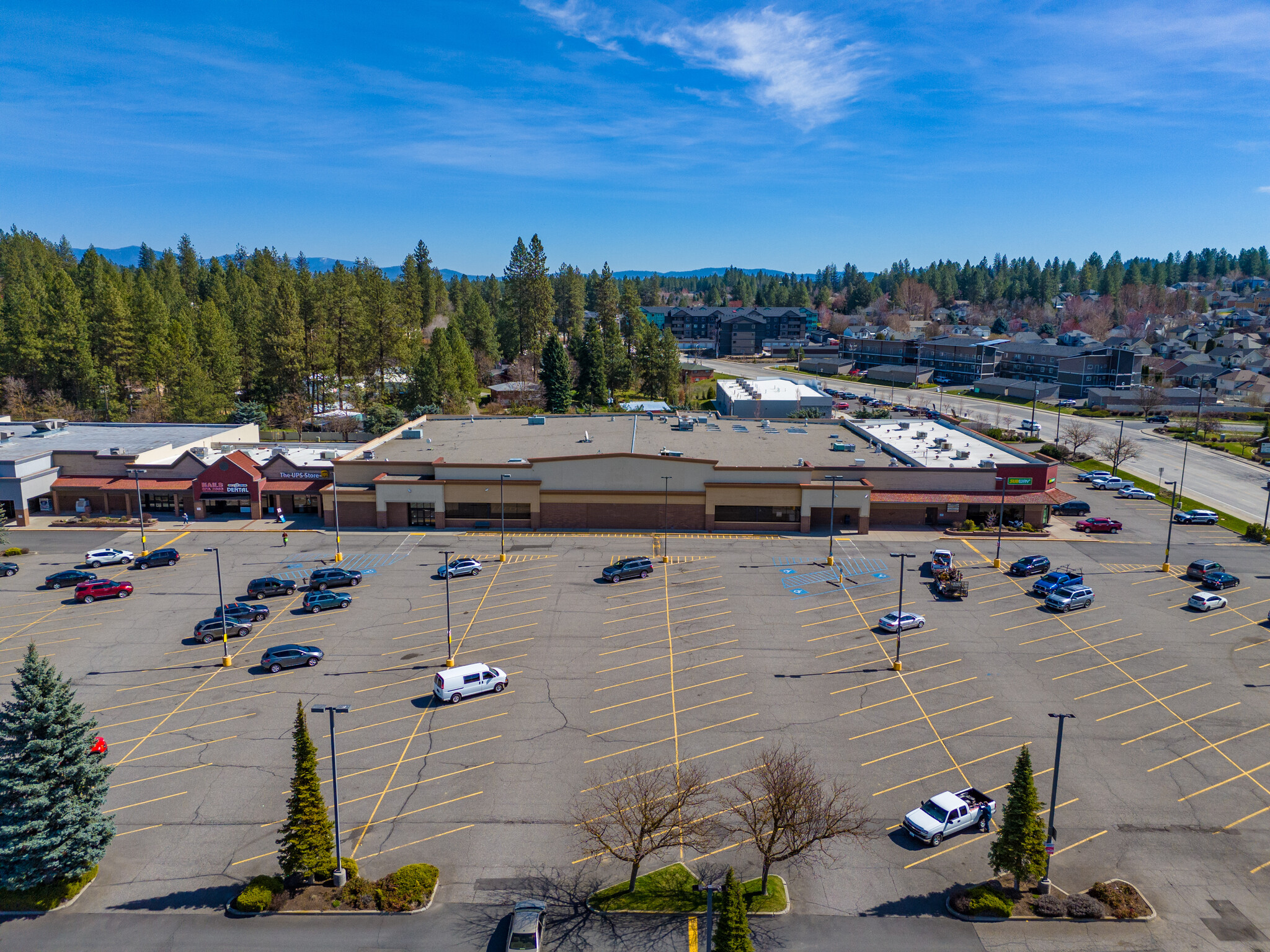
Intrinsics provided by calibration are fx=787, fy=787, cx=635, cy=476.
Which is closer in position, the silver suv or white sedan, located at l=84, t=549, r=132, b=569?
the silver suv

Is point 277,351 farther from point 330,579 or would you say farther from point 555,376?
point 330,579

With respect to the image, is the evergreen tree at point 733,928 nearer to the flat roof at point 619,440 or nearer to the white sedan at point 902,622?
the white sedan at point 902,622

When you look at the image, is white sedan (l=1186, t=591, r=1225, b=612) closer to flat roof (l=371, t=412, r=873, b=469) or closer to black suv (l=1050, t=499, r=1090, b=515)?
black suv (l=1050, t=499, r=1090, b=515)

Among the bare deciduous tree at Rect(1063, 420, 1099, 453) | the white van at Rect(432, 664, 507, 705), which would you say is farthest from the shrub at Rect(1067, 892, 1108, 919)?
the bare deciduous tree at Rect(1063, 420, 1099, 453)

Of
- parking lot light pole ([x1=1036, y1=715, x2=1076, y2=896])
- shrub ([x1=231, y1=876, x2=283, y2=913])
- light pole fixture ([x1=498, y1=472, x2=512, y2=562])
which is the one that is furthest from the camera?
light pole fixture ([x1=498, y1=472, x2=512, y2=562])

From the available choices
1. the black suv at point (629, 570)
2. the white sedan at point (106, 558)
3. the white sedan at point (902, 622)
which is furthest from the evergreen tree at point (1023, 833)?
the white sedan at point (106, 558)
